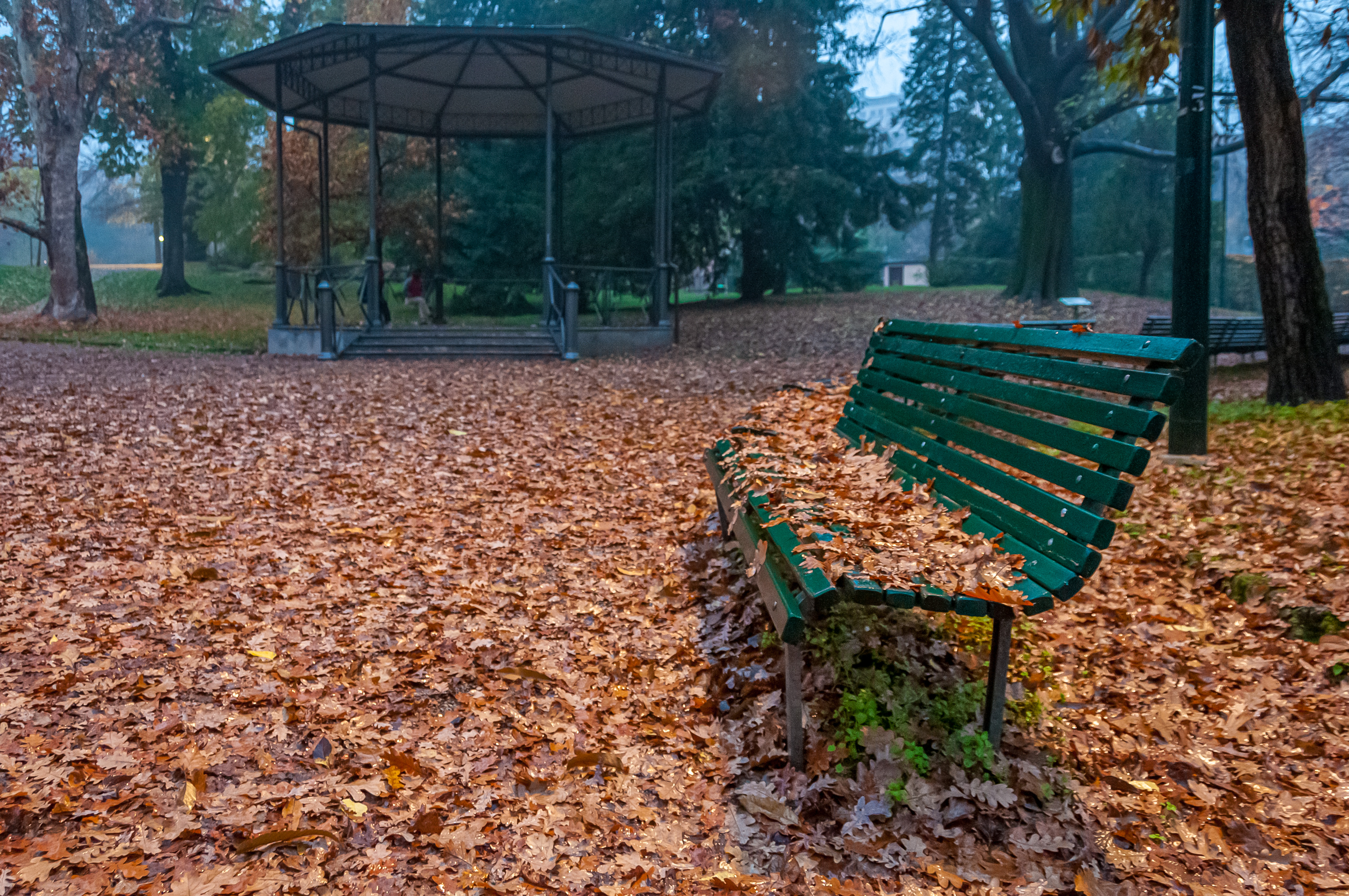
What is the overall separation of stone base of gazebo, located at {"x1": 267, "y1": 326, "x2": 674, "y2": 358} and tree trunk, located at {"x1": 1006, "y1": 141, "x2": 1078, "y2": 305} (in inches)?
368

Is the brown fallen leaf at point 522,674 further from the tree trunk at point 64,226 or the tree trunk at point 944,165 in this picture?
the tree trunk at point 944,165

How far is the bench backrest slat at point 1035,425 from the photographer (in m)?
2.71

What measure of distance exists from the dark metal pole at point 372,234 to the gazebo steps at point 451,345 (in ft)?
1.26

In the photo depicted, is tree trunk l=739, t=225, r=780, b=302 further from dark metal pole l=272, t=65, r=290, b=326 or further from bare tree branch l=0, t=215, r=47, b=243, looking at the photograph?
bare tree branch l=0, t=215, r=47, b=243

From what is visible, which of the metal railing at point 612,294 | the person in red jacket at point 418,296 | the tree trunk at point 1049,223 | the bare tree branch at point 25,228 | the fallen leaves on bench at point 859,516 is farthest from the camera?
the bare tree branch at point 25,228

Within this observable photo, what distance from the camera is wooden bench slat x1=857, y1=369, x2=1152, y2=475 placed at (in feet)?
8.88

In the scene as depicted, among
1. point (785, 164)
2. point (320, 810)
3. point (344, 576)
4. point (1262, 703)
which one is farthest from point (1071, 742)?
point (785, 164)

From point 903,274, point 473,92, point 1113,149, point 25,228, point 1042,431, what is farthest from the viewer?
point 903,274

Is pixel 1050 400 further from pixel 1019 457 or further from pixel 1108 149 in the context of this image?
pixel 1108 149

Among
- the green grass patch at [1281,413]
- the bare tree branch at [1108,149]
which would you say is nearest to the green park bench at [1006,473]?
the green grass patch at [1281,413]

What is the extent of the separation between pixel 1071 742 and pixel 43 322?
23.6 meters

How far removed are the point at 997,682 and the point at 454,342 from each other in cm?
1255

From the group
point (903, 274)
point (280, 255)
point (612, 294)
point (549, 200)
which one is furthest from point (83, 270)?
point (903, 274)

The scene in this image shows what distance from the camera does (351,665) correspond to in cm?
359
